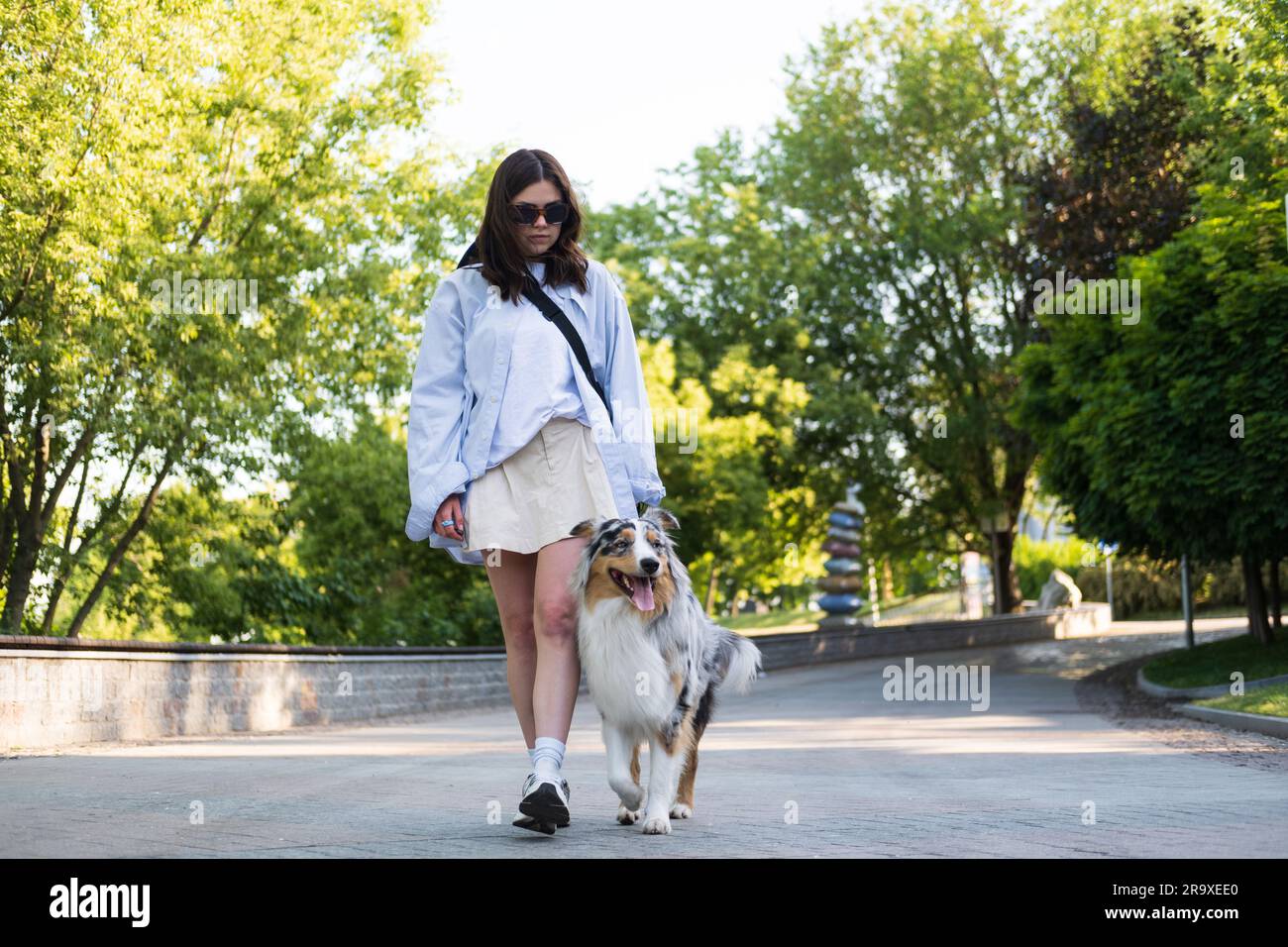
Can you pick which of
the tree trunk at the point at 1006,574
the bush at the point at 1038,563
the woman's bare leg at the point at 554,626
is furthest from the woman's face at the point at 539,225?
the bush at the point at 1038,563

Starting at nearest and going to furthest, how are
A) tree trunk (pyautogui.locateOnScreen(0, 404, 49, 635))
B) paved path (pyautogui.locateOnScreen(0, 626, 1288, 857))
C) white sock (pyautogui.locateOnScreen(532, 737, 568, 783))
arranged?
paved path (pyautogui.locateOnScreen(0, 626, 1288, 857)) → white sock (pyautogui.locateOnScreen(532, 737, 568, 783)) → tree trunk (pyautogui.locateOnScreen(0, 404, 49, 635))

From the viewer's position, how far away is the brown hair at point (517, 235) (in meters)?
5.52

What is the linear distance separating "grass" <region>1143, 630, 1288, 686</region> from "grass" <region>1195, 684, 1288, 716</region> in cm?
335

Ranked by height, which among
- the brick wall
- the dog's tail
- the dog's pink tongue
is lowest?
the brick wall

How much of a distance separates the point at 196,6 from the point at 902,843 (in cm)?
1476

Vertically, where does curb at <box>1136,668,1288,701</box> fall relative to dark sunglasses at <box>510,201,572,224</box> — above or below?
below

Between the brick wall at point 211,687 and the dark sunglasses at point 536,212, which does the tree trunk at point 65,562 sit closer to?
the brick wall at point 211,687

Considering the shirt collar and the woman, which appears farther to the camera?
the shirt collar

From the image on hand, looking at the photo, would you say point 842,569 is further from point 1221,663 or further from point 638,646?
point 638,646

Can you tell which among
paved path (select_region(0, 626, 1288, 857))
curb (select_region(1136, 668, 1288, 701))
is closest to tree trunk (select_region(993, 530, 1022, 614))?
curb (select_region(1136, 668, 1288, 701))

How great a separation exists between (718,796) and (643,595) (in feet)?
7.79

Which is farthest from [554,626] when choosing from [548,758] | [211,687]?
[211,687]

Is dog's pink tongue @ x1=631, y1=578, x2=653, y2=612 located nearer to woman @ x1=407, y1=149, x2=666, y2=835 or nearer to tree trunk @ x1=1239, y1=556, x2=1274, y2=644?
woman @ x1=407, y1=149, x2=666, y2=835

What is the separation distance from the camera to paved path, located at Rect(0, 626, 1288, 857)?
199 inches
